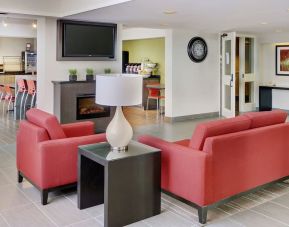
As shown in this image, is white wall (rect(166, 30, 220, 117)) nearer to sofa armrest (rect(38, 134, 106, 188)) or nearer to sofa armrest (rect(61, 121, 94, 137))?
sofa armrest (rect(61, 121, 94, 137))

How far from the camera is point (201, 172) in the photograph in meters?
2.96

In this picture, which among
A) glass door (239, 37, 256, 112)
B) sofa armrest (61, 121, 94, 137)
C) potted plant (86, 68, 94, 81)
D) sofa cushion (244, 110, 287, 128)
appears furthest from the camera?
glass door (239, 37, 256, 112)

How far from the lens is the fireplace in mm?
6875

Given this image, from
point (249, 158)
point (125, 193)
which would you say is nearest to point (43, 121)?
point (125, 193)

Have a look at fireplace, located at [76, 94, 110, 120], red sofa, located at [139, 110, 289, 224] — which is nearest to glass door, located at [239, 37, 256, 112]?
fireplace, located at [76, 94, 110, 120]

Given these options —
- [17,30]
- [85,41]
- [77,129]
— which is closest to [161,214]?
[77,129]

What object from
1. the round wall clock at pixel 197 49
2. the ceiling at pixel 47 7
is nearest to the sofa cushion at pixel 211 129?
the ceiling at pixel 47 7

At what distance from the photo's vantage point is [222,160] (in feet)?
10.2

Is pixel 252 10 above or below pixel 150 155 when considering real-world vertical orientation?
above

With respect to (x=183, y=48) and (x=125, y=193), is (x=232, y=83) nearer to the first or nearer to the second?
(x=183, y=48)

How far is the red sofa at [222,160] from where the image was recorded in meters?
3.02

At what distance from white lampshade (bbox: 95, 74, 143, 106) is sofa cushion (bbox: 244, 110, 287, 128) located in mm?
1311

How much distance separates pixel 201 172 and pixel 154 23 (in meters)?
4.85

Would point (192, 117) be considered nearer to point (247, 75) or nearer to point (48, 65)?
point (247, 75)
